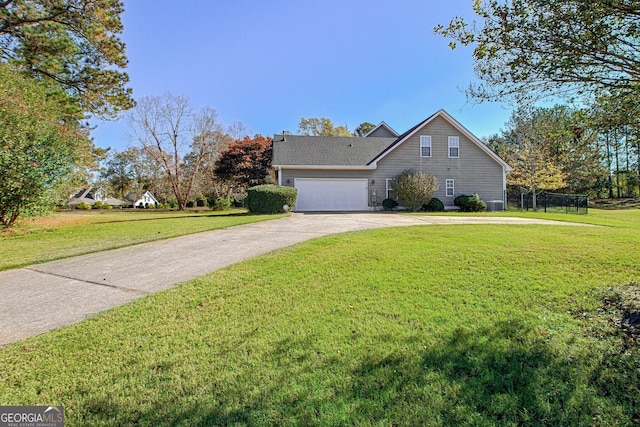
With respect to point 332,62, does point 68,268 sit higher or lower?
lower

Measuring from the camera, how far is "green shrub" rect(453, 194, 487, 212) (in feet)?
62.4

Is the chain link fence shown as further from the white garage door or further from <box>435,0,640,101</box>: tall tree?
<box>435,0,640,101</box>: tall tree

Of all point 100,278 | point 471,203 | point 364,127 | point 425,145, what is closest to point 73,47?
point 100,278

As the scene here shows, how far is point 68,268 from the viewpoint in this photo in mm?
5465

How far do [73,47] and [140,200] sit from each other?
164ft

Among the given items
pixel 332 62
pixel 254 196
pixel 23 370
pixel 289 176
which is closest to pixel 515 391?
pixel 23 370

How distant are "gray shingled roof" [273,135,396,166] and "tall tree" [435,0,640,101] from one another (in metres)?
16.2

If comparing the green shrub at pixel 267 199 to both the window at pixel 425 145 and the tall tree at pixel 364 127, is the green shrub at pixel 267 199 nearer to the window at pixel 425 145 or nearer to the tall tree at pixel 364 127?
the window at pixel 425 145

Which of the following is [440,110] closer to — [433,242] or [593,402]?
[433,242]

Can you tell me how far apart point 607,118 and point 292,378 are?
4329mm

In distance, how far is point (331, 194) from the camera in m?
19.8

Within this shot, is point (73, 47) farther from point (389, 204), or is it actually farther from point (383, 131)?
point (383, 131)

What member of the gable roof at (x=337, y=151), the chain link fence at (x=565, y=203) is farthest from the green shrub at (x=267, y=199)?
the chain link fence at (x=565, y=203)

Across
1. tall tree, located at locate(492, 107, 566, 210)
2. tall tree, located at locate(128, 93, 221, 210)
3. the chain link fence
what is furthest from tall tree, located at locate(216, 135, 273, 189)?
the chain link fence
